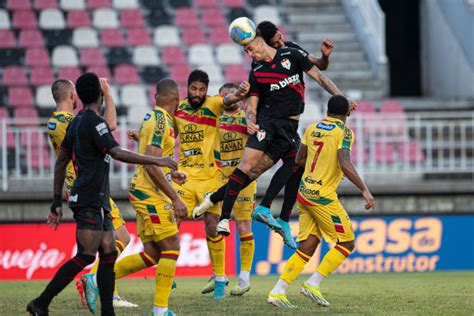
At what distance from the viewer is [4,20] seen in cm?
2503

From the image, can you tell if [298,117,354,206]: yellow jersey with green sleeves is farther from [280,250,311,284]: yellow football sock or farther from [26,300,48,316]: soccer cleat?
[26,300,48,316]: soccer cleat

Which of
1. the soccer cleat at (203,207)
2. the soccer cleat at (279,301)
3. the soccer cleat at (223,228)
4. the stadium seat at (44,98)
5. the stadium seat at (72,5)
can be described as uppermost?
the stadium seat at (72,5)

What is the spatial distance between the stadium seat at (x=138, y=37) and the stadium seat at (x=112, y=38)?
19 cm

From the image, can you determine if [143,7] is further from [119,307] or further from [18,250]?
[119,307]

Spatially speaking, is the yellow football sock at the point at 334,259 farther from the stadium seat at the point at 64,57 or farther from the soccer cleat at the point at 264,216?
the stadium seat at the point at 64,57

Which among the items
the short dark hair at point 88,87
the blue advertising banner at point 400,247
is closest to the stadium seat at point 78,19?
the blue advertising banner at point 400,247

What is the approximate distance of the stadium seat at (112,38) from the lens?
976 inches

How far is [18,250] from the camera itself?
18156mm

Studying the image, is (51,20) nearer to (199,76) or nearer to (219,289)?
(199,76)

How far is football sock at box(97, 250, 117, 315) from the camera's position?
30.7 feet

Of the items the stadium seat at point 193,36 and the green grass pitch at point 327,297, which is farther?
the stadium seat at point 193,36

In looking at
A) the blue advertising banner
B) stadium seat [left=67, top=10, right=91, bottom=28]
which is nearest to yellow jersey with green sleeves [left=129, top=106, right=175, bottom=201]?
the blue advertising banner

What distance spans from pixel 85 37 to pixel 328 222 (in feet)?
48.6

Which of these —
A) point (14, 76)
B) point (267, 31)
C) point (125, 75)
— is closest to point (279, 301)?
point (267, 31)
